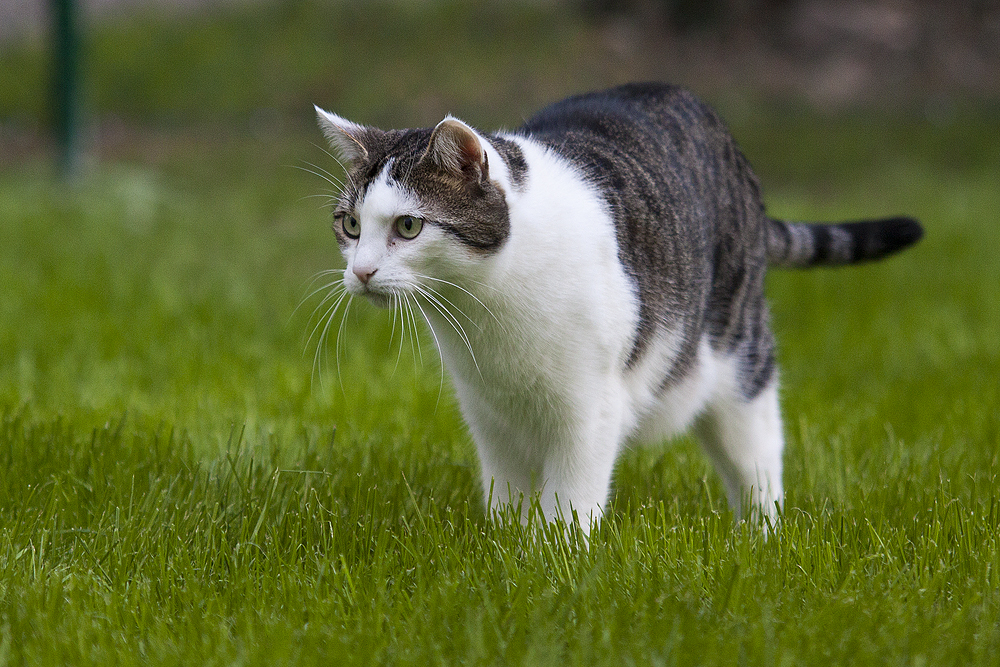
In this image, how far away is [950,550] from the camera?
2.25m

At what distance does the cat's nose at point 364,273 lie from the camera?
7.11 ft

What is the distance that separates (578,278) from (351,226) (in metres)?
0.56

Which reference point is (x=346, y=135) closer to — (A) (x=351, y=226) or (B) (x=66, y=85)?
(A) (x=351, y=226)

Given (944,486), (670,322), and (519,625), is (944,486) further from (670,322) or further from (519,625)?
(519,625)

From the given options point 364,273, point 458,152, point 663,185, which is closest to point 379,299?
point 364,273

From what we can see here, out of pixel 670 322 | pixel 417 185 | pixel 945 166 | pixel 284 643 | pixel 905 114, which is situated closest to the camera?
pixel 284 643

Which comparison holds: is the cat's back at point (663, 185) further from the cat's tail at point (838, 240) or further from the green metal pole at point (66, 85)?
the green metal pole at point (66, 85)

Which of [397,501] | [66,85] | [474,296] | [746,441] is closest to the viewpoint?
[474,296]

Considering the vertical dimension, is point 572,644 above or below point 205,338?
above

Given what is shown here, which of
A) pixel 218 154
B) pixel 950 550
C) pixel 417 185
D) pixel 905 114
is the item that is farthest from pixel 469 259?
pixel 905 114

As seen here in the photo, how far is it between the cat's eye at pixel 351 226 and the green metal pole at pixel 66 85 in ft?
19.0

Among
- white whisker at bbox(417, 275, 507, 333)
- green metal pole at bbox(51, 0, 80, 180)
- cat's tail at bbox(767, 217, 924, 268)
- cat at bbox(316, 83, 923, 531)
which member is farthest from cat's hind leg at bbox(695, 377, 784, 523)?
green metal pole at bbox(51, 0, 80, 180)

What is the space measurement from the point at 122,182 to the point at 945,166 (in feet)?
23.6

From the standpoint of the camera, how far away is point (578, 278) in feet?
7.56
